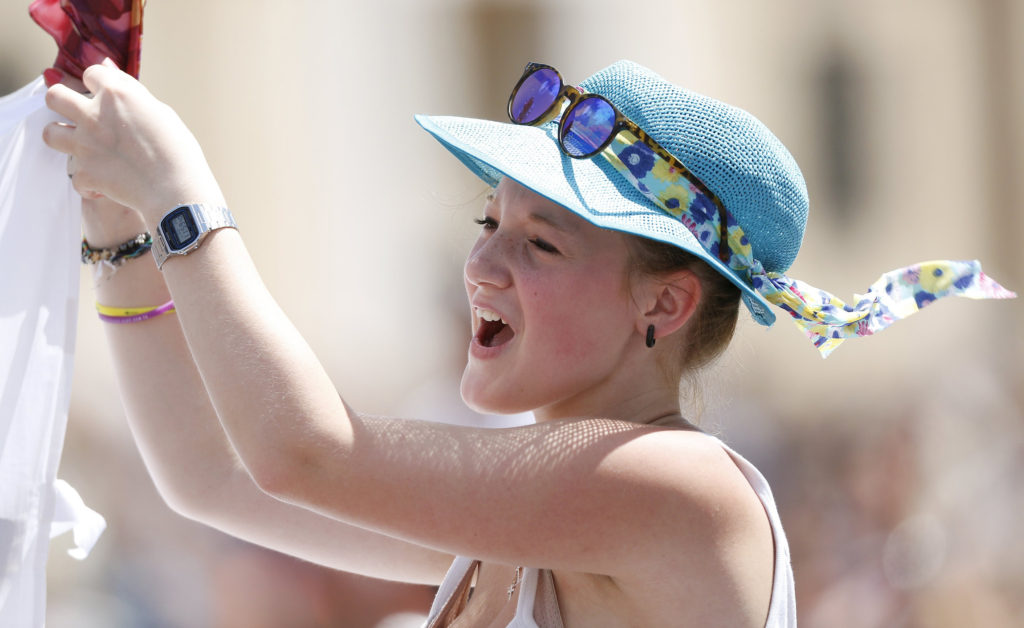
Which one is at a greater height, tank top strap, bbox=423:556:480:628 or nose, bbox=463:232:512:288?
nose, bbox=463:232:512:288

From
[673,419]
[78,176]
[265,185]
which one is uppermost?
[78,176]

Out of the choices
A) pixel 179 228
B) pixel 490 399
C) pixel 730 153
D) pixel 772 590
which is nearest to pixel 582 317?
pixel 490 399

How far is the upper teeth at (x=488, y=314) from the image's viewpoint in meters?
1.60

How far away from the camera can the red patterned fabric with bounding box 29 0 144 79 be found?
159 centimetres

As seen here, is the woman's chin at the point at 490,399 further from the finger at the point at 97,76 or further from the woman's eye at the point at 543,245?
the finger at the point at 97,76

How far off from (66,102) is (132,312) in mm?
413

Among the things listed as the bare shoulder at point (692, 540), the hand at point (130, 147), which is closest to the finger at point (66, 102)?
the hand at point (130, 147)

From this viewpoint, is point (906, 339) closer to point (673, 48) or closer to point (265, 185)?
point (673, 48)

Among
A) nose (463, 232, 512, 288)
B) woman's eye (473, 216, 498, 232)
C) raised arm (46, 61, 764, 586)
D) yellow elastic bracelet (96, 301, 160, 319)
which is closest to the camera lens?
raised arm (46, 61, 764, 586)

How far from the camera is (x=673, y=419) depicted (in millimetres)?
1618

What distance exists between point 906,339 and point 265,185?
3.73 meters

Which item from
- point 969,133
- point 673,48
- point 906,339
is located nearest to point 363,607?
point 906,339

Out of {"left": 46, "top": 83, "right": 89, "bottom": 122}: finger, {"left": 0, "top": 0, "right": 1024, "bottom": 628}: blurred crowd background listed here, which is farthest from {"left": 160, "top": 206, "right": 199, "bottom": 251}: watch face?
{"left": 0, "top": 0, "right": 1024, "bottom": 628}: blurred crowd background

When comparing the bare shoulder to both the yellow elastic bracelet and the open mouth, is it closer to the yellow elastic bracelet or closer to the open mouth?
the open mouth
